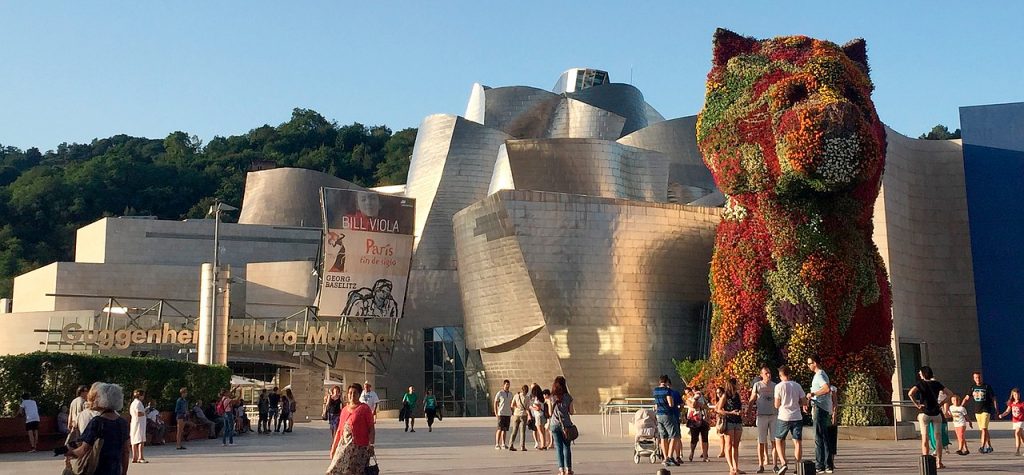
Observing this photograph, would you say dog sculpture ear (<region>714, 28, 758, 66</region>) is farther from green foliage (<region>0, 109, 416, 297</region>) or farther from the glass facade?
green foliage (<region>0, 109, 416, 297</region>)

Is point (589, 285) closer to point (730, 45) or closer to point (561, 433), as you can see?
point (730, 45)

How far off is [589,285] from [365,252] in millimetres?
12139

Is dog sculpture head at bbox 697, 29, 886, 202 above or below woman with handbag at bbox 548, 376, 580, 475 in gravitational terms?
above

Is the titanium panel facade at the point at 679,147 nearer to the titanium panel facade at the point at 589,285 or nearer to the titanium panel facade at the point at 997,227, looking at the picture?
the titanium panel facade at the point at 589,285

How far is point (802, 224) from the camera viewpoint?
20.3 meters

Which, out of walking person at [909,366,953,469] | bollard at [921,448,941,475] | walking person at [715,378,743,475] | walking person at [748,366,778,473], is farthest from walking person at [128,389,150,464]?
bollard at [921,448,941,475]

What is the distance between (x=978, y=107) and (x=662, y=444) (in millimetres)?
22774

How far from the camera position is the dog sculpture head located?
19219 mm

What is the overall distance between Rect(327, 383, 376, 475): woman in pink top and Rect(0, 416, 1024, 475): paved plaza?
198 inches

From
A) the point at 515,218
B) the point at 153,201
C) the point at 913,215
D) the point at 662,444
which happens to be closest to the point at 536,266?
the point at 515,218

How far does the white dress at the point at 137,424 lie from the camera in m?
17.0

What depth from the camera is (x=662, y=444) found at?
1477cm

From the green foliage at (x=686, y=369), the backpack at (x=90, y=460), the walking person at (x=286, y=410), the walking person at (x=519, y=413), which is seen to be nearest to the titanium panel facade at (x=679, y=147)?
the green foliage at (x=686, y=369)

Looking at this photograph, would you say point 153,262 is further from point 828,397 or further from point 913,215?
point 828,397
